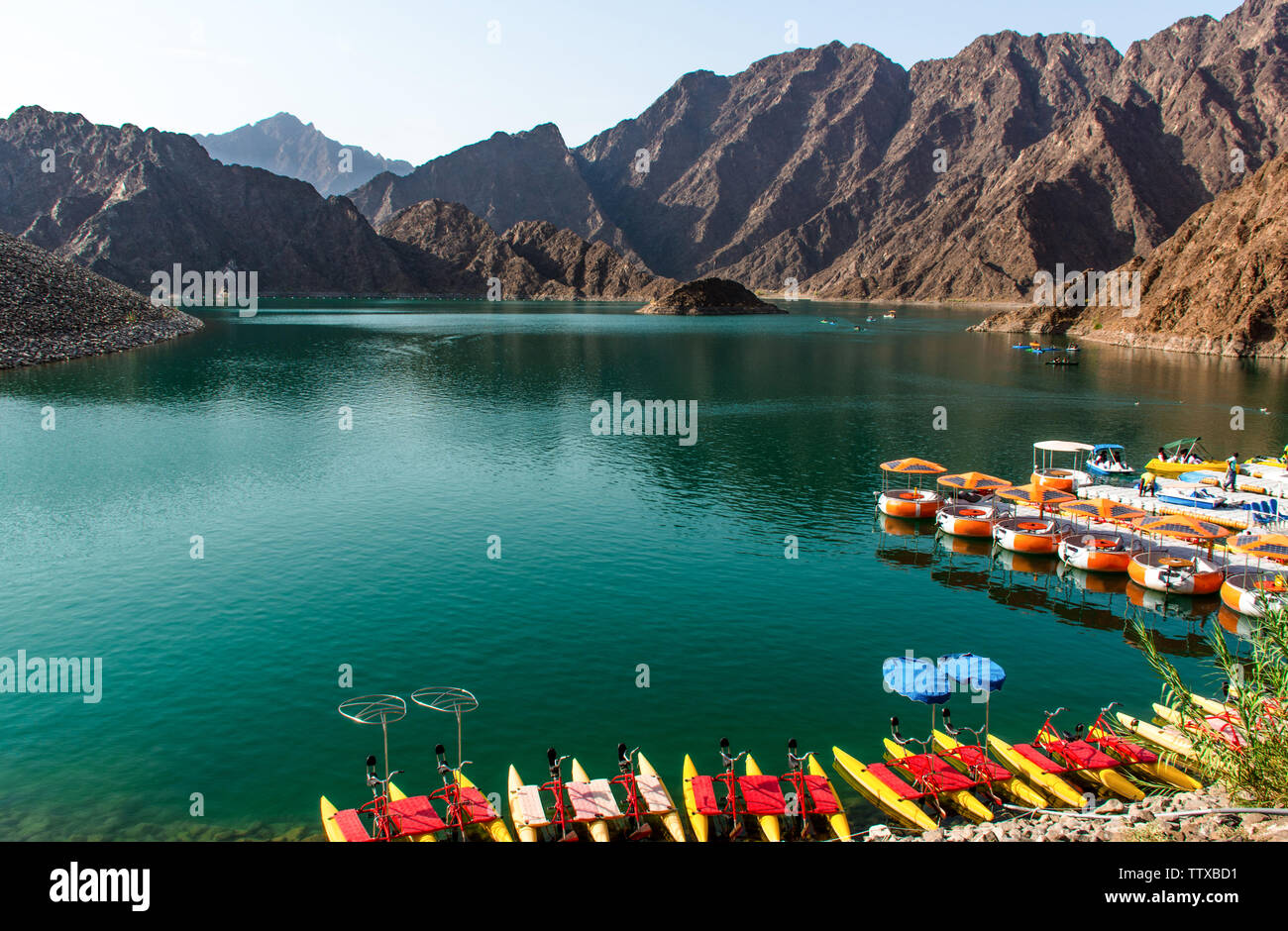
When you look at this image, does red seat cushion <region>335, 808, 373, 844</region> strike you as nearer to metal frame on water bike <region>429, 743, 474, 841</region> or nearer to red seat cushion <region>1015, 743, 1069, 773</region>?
metal frame on water bike <region>429, 743, 474, 841</region>

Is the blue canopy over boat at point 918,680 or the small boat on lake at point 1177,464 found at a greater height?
the small boat on lake at point 1177,464

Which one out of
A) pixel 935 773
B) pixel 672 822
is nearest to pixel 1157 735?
pixel 935 773

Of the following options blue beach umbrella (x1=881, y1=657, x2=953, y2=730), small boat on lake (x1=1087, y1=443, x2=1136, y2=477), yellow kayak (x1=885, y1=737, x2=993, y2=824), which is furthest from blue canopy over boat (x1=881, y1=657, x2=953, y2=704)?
small boat on lake (x1=1087, y1=443, x2=1136, y2=477)

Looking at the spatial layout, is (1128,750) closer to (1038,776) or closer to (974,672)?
(1038,776)

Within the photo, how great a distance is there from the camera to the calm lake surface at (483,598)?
28234 millimetres

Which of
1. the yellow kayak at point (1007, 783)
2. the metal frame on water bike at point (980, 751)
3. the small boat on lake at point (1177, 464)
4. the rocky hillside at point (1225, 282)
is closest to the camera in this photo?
the yellow kayak at point (1007, 783)

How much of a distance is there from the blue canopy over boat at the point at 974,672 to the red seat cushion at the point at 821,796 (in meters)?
6.30

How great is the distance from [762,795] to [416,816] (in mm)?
9519

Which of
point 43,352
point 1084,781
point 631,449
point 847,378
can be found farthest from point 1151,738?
point 43,352

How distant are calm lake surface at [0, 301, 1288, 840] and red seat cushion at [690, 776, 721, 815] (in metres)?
2.18

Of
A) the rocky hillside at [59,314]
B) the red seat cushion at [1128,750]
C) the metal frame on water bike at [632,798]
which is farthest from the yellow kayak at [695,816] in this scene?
the rocky hillside at [59,314]

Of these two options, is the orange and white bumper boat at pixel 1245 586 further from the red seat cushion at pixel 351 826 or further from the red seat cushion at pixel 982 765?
the red seat cushion at pixel 351 826

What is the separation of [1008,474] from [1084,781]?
4385 cm

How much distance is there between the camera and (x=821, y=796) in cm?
2384
